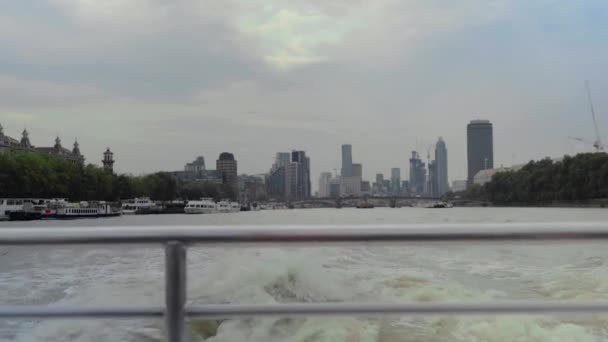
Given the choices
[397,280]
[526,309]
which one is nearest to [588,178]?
[397,280]

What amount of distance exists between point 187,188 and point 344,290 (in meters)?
129

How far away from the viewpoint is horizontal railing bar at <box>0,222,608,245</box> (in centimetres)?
197

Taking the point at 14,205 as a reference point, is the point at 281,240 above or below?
above

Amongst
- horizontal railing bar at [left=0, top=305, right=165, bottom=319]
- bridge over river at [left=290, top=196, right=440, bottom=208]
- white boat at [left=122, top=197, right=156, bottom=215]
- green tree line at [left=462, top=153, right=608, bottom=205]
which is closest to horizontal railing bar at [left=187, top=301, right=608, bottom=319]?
horizontal railing bar at [left=0, top=305, right=165, bottom=319]

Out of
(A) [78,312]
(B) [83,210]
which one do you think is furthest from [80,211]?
(A) [78,312]

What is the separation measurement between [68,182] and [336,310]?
95.0 metres

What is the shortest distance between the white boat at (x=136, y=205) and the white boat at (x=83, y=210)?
13.2 metres

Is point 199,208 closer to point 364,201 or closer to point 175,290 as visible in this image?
point 364,201

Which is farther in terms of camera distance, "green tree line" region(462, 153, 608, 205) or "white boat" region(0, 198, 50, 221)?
"green tree line" region(462, 153, 608, 205)

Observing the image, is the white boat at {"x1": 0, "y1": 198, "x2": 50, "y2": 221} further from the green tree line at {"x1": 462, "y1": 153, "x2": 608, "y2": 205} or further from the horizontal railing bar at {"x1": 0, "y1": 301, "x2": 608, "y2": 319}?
the green tree line at {"x1": 462, "y1": 153, "x2": 608, "y2": 205}

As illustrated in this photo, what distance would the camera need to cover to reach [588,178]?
3947 inches

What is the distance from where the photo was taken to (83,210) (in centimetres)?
7806

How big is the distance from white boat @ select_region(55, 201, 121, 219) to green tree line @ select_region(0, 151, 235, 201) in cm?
678

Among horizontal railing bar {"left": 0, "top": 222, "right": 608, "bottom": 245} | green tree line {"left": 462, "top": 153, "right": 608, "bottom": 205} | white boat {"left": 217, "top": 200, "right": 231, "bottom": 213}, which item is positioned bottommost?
white boat {"left": 217, "top": 200, "right": 231, "bottom": 213}
